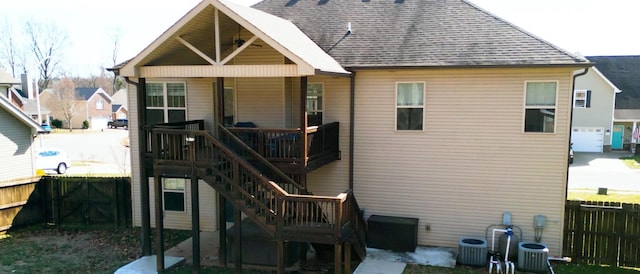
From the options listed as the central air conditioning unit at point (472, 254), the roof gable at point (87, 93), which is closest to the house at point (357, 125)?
the central air conditioning unit at point (472, 254)

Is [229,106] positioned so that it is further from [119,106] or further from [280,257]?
[119,106]

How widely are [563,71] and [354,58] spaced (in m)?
5.16

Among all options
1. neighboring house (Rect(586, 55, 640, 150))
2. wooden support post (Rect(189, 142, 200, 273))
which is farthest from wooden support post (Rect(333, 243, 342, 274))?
neighboring house (Rect(586, 55, 640, 150))

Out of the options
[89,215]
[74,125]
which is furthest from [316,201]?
[74,125]

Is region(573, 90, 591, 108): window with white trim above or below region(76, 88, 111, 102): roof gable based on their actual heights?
below

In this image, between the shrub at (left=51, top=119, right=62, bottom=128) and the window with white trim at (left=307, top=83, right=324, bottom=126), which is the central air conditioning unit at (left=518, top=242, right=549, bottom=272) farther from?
the shrub at (left=51, top=119, right=62, bottom=128)

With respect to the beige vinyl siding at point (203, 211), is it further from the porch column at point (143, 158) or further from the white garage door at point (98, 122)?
the white garage door at point (98, 122)

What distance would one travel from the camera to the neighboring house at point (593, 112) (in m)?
32.2

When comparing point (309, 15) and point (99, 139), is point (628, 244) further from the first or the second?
point (99, 139)

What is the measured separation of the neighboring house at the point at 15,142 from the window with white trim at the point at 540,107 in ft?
59.8

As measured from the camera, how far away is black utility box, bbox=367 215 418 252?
37.3 ft

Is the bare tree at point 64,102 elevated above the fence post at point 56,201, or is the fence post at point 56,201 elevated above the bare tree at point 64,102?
the bare tree at point 64,102

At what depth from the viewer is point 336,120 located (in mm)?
12391

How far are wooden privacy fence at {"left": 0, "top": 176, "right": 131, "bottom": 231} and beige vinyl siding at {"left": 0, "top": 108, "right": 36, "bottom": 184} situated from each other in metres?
4.82
